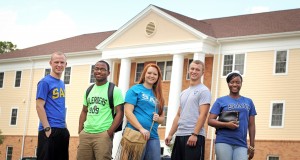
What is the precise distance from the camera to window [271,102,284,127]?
3425cm

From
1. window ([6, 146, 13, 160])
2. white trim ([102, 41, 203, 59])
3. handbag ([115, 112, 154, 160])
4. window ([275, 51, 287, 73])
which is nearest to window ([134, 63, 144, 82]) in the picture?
white trim ([102, 41, 203, 59])

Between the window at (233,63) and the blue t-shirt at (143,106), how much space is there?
2763 cm

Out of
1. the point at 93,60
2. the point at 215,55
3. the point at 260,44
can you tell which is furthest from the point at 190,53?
the point at 93,60

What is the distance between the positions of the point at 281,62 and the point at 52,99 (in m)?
27.0

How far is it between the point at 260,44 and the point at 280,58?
5.14ft

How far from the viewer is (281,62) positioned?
3500 centimetres

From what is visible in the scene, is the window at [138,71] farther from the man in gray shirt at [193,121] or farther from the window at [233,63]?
the man in gray shirt at [193,121]

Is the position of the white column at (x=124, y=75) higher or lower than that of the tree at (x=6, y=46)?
lower

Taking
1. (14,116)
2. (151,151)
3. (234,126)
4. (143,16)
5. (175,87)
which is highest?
(143,16)

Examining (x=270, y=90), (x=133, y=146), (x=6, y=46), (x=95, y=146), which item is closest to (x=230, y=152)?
(x=133, y=146)

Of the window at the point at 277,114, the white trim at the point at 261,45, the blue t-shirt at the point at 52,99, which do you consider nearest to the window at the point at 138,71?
the white trim at the point at 261,45

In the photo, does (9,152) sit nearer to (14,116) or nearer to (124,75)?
(14,116)

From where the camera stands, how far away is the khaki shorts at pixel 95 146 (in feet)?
30.6

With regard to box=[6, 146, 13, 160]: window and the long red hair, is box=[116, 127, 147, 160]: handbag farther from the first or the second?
box=[6, 146, 13, 160]: window
